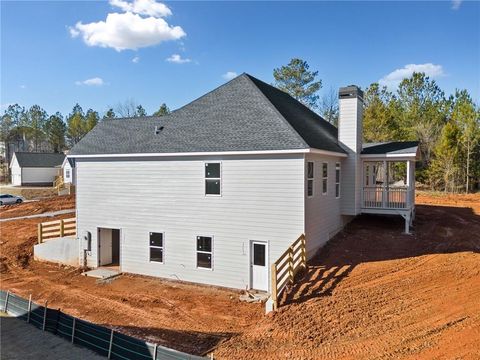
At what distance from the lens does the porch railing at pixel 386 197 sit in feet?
54.9

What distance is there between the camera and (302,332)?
30.7ft

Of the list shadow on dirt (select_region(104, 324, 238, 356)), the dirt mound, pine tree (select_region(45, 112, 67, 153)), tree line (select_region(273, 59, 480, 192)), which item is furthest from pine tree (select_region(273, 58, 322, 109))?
pine tree (select_region(45, 112, 67, 153))

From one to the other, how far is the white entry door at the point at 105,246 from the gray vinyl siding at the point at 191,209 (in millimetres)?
262

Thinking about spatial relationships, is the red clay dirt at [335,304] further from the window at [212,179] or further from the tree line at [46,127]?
the tree line at [46,127]

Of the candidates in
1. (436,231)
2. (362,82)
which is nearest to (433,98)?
(362,82)

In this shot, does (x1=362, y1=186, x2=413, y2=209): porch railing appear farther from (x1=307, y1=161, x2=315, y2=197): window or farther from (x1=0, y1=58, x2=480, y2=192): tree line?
(x1=0, y1=58, x2=480, y2=192): tree line

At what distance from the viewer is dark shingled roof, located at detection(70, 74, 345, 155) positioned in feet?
45.1

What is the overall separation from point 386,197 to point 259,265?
727 centimetres

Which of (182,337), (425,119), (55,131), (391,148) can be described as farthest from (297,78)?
(55,131)

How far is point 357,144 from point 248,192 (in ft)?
21.3

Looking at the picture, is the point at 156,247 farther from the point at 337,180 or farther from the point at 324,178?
the point at 337,180

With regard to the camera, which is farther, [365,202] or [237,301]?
[365,202]

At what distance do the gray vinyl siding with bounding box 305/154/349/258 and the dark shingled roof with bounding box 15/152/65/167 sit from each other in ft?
161

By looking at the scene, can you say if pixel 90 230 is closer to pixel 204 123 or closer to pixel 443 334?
pixel 204 123
